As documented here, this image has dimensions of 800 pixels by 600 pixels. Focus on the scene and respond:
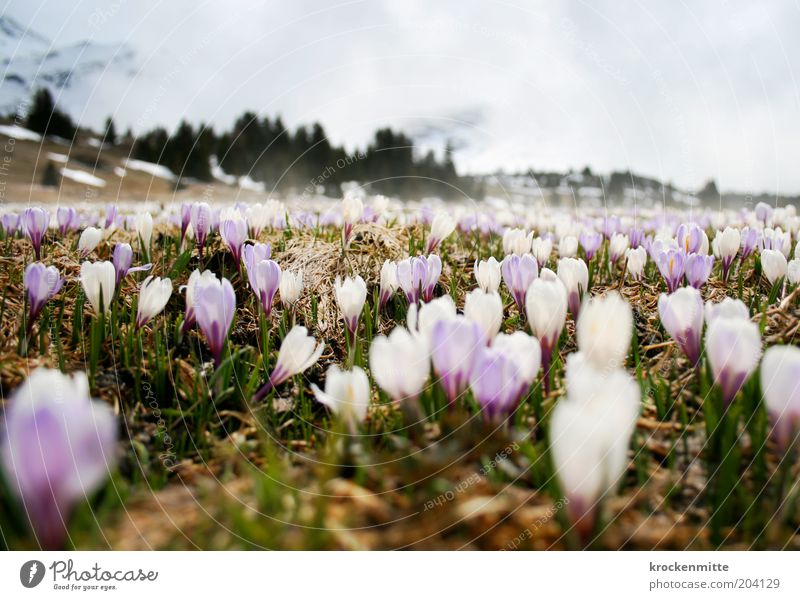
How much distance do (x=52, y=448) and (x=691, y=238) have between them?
Result: 3146 mm

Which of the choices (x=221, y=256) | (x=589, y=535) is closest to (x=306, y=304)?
(x=221, y=256)

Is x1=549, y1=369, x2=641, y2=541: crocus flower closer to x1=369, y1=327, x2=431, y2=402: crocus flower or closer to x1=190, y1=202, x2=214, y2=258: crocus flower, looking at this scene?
x1=369, y1=327, x2=431, y2=402: crocus flower

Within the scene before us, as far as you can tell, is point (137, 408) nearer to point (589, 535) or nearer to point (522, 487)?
point (522, 487)

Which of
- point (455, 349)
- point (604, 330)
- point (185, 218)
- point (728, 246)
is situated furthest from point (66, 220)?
point (728, 246)

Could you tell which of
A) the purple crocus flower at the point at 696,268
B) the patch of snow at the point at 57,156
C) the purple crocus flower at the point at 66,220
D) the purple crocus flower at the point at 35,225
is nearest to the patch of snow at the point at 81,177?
the patch of snow at the point at 57,156

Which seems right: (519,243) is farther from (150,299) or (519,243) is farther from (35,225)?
(35,225)

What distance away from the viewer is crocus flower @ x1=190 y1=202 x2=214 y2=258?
2.93m

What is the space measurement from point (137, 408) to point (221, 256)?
168 cm

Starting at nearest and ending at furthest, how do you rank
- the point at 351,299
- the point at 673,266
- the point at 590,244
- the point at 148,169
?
the point at 351,299
the point at 673,266
the point at 590,244
the point at 148,169

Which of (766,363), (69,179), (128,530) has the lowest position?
(128,530)

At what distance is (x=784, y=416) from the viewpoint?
1.17m

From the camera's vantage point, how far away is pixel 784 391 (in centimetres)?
115

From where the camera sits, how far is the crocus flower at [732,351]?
1.27m

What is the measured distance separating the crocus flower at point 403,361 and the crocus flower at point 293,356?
17.0 inches
